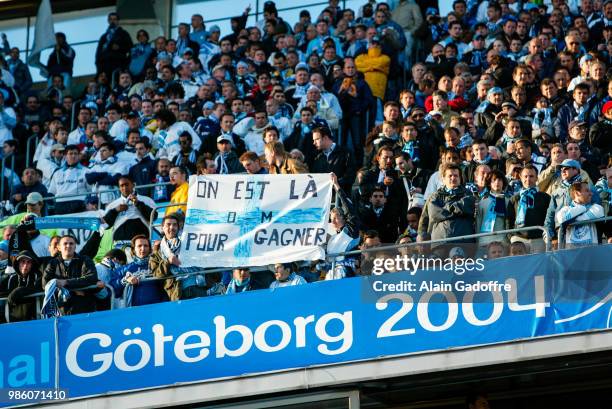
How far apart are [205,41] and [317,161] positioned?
22.3ft

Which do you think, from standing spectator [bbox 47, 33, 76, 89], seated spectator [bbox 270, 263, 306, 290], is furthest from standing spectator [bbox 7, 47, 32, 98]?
seated spectator [bbox 270, 263, 306, 290]

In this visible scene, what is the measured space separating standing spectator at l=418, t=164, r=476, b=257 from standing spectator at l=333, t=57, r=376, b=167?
520 cm

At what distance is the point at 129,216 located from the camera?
18469mm

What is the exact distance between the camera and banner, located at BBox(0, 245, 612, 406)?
14.6 metres

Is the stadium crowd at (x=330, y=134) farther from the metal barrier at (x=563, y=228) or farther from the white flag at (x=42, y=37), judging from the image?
A: the white flag at (x=42, y=37)

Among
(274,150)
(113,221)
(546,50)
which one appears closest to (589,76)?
(546,50)

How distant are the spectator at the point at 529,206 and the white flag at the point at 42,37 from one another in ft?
41.2

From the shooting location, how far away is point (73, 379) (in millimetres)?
15906

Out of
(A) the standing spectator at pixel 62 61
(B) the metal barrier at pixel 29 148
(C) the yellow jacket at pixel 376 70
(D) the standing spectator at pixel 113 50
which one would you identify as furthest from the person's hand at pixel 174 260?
(A) the standing spectator at pixel 62 61

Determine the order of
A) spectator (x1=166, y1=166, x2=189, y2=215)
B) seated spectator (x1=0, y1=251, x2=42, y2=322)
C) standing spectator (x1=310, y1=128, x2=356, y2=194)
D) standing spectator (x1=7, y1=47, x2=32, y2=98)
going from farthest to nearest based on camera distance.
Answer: standing spectator (x1=7, y1=47, x2=32, y2=98) < spectator (x1=166, y1=166, x2=189, y2=215) < standing spectator (x1=310, y1=128, x2=356, y2=194) < seated spectator (x1=0, y1=251, x2=42, y2=322)

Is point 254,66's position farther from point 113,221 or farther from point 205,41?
point 113,221

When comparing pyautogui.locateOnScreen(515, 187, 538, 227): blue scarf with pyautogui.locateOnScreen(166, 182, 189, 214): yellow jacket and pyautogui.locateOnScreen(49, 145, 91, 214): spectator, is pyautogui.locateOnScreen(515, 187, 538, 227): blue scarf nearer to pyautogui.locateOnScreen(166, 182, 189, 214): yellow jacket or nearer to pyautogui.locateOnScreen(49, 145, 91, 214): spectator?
pyautogui.locateOnScreen(166, 182, 189, 214): yellow jacket

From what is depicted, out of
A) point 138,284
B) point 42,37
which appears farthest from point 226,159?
point 42,37

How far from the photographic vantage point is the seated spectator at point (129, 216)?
18422mm
